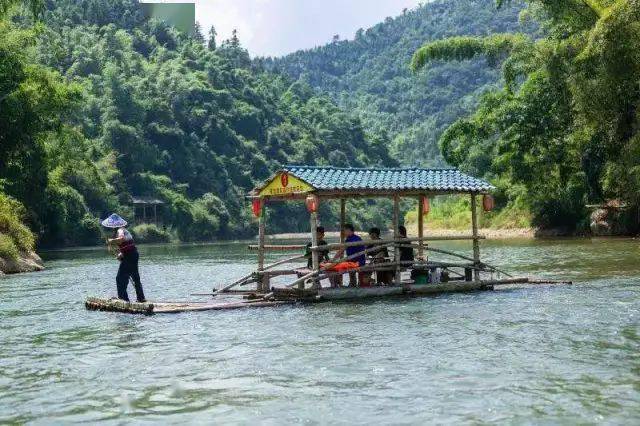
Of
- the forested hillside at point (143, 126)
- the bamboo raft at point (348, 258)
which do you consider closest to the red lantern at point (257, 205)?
the bamboo raft at point (348, 258)

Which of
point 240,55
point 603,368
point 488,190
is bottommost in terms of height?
point 603,368

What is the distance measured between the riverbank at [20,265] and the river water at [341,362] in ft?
43.5

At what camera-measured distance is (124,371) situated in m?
12.2

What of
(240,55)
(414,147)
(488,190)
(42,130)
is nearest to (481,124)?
(42,130)

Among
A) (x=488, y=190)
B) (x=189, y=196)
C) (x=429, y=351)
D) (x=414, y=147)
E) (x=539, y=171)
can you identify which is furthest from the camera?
(x=414, y=147)

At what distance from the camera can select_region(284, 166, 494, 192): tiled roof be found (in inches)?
777

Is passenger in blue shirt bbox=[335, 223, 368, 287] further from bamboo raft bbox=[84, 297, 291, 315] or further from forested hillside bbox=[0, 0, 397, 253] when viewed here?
forested hillside bbox=[0, 0, 397, 253]

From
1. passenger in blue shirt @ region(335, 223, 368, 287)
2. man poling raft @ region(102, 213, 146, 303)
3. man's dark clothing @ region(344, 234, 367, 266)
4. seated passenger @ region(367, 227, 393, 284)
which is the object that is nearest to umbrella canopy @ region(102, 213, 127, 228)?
man poling raft @ region(102, 213, 146, 303)

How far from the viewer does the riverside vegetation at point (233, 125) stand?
40.3 m

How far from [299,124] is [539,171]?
289 feet

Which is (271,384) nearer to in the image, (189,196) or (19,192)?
(19,192)

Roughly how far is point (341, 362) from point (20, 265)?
2528cm

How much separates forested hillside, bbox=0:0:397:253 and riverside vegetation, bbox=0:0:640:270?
19 cm

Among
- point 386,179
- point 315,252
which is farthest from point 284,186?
point 386,179
